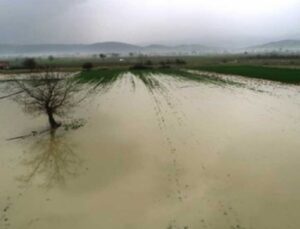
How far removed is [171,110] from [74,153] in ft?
28.1

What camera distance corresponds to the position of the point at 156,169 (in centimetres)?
1123

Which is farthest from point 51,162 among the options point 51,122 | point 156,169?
point 51,122

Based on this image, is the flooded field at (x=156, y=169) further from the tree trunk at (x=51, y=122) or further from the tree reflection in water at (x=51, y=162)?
the tree trunk at (x=51, y=122)

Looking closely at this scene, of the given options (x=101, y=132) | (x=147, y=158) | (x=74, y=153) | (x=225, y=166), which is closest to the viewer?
(x=225, y=166)

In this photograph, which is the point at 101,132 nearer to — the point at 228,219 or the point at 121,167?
the point at 121,167

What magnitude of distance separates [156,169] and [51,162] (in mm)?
3959

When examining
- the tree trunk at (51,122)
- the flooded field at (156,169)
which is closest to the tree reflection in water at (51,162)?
the flooded field at (156,169)

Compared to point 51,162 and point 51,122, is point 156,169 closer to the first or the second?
point 51,162

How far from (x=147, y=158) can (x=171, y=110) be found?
8623 millimetres

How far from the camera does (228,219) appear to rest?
7.88 m

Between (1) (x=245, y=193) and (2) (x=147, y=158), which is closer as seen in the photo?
(1) (x=245, y=193)

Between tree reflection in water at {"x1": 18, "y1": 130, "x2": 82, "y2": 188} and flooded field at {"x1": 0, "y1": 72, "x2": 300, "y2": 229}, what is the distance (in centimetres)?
4

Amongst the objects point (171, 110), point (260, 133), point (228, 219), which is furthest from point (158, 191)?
point (171, 110)

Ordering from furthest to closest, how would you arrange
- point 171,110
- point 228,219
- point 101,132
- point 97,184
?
point 171,110 < point 101,132 < point 97,184 < point 228,219
